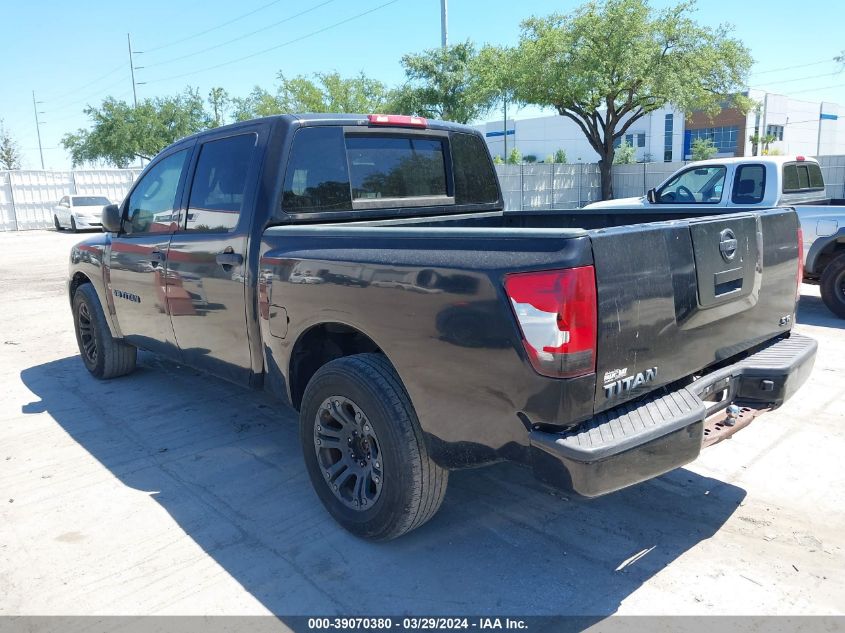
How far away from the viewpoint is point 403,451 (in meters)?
2.80

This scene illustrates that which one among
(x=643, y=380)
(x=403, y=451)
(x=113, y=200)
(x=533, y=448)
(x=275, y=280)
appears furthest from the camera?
(x=113, y=200)

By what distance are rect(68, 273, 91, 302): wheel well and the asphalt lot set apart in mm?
1685

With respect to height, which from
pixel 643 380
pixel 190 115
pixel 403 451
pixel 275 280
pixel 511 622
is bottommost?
pixel 511 622

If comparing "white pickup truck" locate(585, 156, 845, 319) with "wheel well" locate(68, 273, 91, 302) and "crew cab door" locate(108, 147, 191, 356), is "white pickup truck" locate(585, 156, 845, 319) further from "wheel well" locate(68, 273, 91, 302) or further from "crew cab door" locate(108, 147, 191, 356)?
"wheel well" locate(68, 273, 91, 302)

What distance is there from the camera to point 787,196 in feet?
27.9

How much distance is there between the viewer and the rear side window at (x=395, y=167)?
3.97 metres

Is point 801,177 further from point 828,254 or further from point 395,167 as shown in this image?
point 395,167

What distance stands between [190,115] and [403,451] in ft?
168

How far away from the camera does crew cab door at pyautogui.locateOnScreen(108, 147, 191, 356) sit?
14.8 ft

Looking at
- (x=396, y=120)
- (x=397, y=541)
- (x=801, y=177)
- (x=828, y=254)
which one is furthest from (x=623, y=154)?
(x=397, y=541)

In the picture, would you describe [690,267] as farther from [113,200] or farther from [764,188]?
[113,200]

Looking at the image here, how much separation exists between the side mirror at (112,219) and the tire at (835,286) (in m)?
7.65

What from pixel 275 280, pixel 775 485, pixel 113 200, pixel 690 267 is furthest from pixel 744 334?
pixel 113 200

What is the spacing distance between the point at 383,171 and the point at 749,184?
6607 mm
